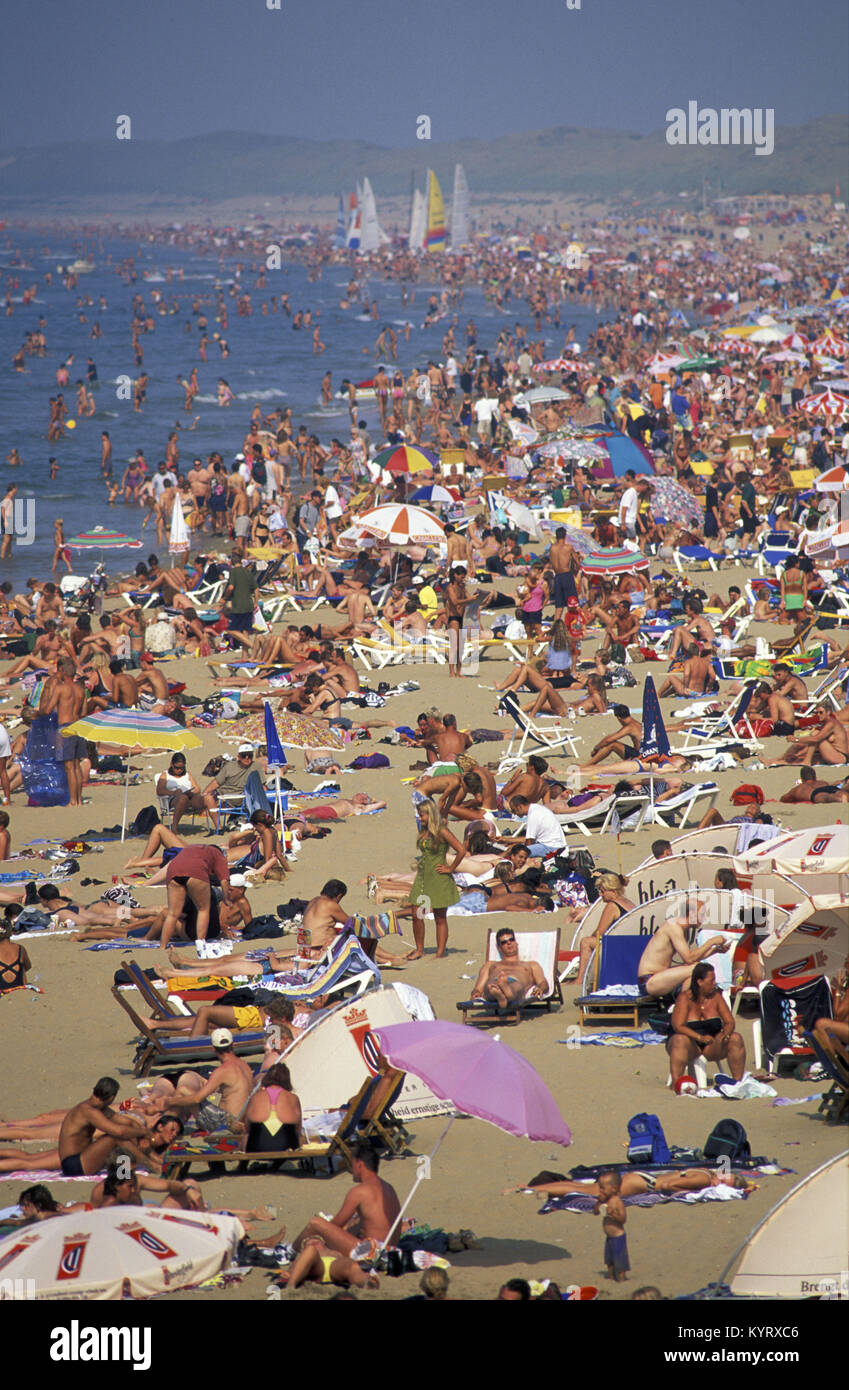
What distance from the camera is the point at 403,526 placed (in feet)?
53.7

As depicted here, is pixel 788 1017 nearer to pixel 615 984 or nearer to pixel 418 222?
pixel 615 984

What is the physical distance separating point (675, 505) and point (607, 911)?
12.4 m

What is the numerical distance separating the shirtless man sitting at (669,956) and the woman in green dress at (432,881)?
1.40 meters

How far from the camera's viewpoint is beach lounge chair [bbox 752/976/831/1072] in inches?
280

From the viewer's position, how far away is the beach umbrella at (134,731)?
10789 mm

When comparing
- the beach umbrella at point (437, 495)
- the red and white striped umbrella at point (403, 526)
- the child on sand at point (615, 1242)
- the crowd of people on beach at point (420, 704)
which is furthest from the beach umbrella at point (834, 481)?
the child on sand at point (615, 1242)

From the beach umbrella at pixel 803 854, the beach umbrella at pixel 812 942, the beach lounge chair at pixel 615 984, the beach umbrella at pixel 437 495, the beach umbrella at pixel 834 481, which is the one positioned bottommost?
the beach lounge chair at pixel 615 984

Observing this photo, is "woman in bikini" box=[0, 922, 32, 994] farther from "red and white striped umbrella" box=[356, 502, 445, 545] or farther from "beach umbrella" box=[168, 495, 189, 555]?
"beach umbrella" box=[168, 495, 189, 555]

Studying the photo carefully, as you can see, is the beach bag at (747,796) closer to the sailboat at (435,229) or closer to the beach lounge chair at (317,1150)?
the beach lounge chair at (317,1150)

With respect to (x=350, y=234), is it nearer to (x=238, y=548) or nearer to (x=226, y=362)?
(x=226, y=362)

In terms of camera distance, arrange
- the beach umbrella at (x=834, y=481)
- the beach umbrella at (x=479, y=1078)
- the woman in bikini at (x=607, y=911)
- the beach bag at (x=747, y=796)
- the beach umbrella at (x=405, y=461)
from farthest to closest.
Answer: the beach umbrella at (x=405, y=461), the beach umbrella at (x=834, y=481), the beach bag at (x=747, y=796), the woman in bikini at (x=607, y=911), the beach umbrella at (x=479, y=1078)

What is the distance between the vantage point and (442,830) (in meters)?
8.91

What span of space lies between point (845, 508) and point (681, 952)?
11095 millimetres

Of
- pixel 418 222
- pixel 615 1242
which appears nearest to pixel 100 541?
pixel 615 1242
